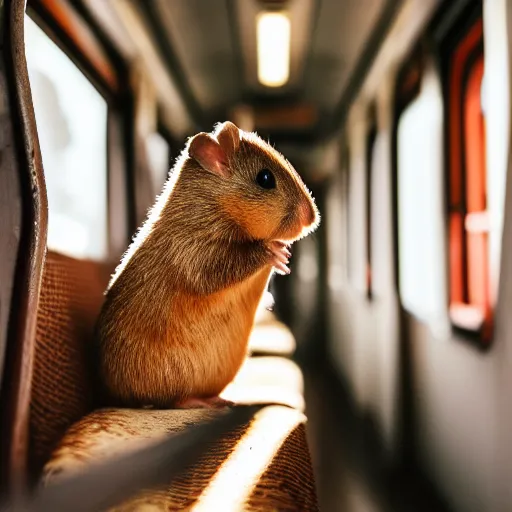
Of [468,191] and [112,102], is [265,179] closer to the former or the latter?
[112,102]

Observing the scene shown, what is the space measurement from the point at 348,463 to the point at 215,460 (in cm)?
52

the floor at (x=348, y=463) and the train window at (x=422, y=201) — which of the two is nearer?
the floor at (x=348, y=463)

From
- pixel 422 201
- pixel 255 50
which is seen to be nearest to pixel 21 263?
pixel 255 50

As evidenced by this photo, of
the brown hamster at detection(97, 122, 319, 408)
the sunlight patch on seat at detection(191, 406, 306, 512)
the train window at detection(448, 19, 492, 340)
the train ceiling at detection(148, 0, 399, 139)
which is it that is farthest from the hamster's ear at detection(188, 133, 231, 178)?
the train window at detection(448, 19, 492, 340)

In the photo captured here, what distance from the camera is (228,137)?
2.01 ft

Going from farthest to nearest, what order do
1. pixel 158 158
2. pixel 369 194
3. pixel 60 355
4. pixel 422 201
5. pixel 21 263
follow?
pixel 369 194, pixel 422 201, pixel 158 158, pixel 60 355, pixel 21 263

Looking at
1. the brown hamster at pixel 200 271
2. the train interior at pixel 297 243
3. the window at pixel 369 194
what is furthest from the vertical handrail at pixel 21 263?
the window at pixel 369 194

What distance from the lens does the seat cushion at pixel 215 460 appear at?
0.43 metres

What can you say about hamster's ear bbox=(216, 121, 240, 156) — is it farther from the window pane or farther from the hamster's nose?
the window pane

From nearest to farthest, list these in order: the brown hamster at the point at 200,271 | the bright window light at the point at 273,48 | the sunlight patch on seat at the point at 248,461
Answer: the sunlight patch on seat at the point at 248,461 < the brown hamster at the point at 200,271 < the bright window light at the point at 273,48

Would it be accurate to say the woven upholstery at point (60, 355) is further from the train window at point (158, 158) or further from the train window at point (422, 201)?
the train window at point (422, 201)

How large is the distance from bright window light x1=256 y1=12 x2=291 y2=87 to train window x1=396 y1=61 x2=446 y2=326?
1.06ft

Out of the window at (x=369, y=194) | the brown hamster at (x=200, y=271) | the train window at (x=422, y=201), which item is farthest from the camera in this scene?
the window at (x=369, y=194)

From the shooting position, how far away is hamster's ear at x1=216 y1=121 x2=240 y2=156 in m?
0.61
